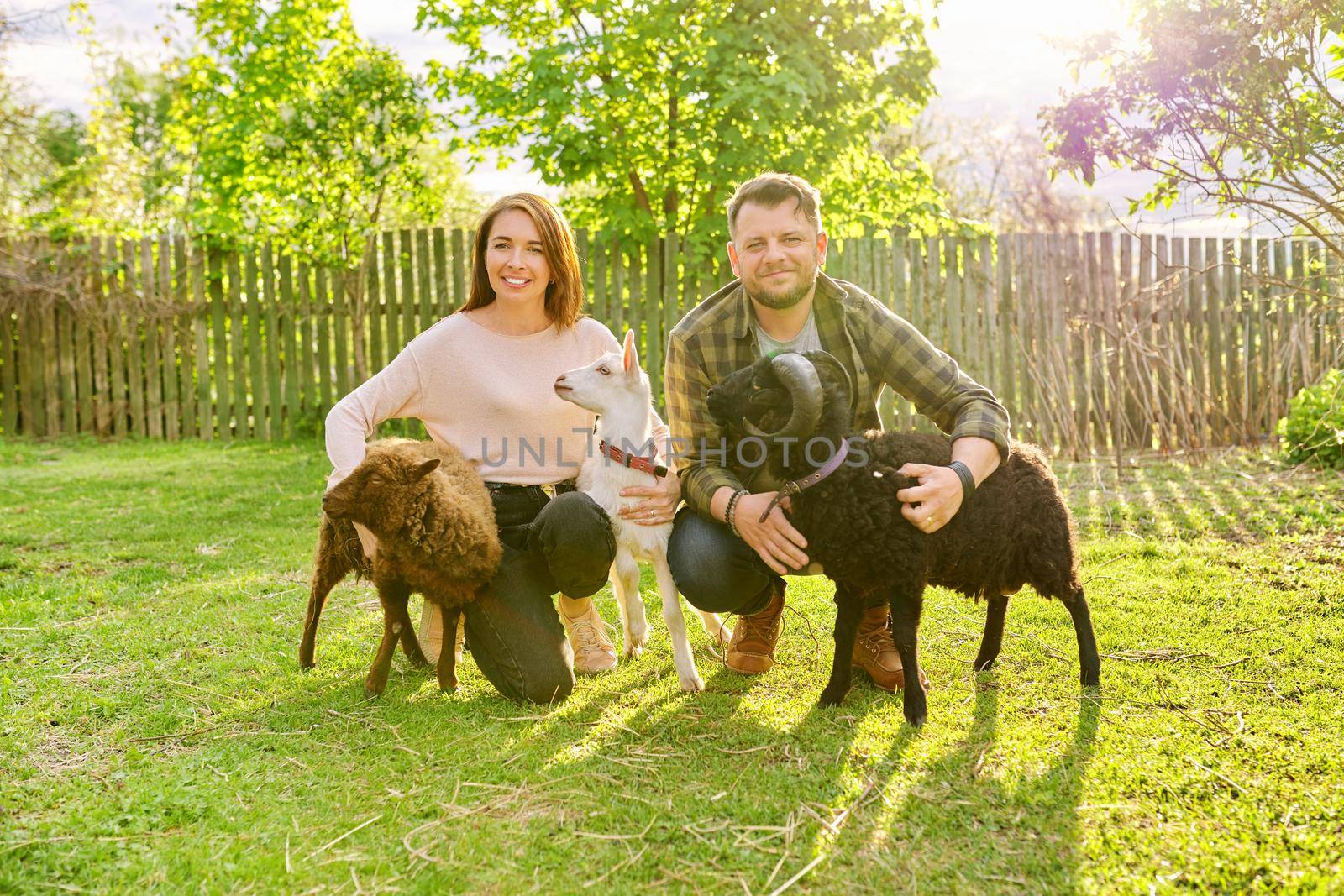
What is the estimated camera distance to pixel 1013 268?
9.34m

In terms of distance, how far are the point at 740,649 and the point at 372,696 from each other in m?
1.54

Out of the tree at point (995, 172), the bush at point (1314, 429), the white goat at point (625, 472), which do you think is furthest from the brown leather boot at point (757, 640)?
the tree at point (995, 172)

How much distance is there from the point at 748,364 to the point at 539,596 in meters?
1.33

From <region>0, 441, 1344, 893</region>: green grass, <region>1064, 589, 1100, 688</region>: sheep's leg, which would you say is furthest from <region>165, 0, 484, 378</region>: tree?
<region>1064, 589, 1100, 688</region>: sheep's leg

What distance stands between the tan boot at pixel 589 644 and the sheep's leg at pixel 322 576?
1.02 m

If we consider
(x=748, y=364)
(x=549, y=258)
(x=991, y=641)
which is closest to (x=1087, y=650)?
(x=991, y=641)

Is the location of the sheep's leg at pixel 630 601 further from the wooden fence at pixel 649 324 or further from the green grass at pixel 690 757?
the wooden fence at pixel 649 324

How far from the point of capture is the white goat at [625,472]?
385 cm

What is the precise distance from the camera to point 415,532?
3.36 m

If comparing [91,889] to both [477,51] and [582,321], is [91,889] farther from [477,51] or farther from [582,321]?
[477,51]

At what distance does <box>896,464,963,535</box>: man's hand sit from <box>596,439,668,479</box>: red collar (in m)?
1.20

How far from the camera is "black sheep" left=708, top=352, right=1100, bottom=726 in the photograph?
3.05m

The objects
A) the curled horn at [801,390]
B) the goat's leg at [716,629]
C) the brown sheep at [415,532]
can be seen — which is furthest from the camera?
the goat's leg at [716,629]

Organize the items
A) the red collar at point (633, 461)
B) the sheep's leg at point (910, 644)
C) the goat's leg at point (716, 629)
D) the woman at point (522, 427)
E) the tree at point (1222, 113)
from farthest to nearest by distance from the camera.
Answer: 1. the tree at point (1222, 113)
2. the goat's leg at point (716, 629)
3. the red collar at point (633, 461)
4. the woman at point (522, 427)
5. the sheep's leg at point (910, 644)
